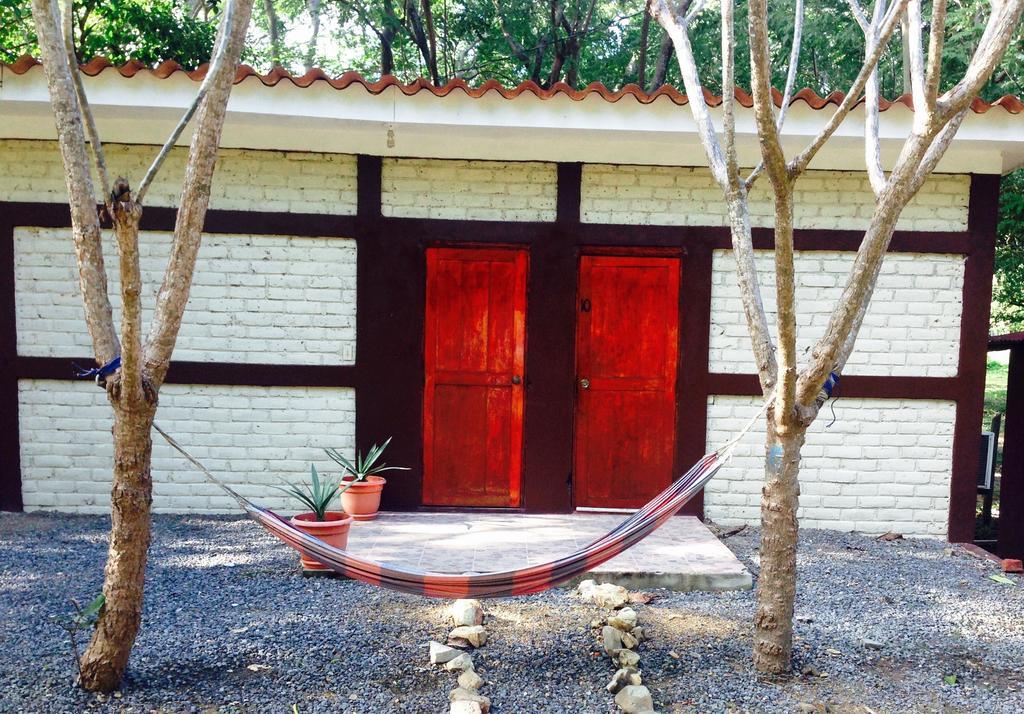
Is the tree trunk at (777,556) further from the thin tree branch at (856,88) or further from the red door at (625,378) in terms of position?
the red door at (625,378)

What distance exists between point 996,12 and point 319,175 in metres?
3.62

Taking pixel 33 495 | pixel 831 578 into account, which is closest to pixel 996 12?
pixel 831 578

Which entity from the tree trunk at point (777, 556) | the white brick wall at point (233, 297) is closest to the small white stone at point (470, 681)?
the tree trunk at point (777, 556)

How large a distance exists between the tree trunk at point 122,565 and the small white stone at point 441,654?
1024 mm

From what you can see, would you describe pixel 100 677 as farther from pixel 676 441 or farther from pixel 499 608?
pixel 676 441

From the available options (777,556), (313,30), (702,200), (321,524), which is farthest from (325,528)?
(313,30)

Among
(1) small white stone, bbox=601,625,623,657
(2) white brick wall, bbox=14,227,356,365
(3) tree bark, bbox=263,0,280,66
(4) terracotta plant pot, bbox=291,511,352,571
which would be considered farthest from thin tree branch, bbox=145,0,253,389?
(3) tree bark, bbox=263,0,280,66

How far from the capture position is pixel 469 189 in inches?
190

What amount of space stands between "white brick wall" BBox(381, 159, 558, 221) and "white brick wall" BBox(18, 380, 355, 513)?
49.5 inches

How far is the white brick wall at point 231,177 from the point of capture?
→ 15.5 ft

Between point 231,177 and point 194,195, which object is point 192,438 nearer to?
point 231,177

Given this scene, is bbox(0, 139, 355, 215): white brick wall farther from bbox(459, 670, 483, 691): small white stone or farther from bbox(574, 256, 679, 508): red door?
bbox(459, 670, 483, 691): small white stone

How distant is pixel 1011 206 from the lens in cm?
693

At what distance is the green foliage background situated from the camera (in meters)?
6.99
